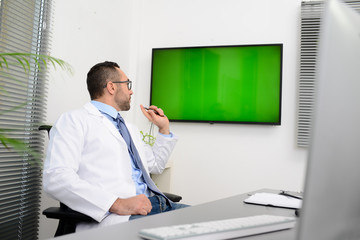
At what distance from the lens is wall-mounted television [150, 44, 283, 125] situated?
344 cm

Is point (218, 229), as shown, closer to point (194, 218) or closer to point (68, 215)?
point (194, 218)

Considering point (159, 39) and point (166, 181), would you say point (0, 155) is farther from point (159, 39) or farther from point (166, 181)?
point (159, 39)

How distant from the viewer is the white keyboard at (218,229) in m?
0.75

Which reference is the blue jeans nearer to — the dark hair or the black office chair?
the black office chair

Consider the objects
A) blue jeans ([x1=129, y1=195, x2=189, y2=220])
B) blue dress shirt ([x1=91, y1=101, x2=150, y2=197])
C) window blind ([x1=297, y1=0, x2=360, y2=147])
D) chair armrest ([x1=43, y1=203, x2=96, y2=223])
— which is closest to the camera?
chair armrest ([x1=43, y1=203, x2=96, y2=223])

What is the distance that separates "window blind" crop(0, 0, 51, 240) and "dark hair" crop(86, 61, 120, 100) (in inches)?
14.4

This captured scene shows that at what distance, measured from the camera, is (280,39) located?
3.51m

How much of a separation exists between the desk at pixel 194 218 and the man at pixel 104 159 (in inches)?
20.1

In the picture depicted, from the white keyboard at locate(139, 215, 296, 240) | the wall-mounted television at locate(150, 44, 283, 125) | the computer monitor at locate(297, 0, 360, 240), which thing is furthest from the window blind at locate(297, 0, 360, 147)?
the computer monitor at locate(297, 0, 360, 240)

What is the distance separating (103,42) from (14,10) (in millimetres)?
1208

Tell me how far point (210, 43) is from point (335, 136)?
3.39 meters

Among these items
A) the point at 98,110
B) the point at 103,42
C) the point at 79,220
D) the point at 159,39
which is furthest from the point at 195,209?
the point at 159,39

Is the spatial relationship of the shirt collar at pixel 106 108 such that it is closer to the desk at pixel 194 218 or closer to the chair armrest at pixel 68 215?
the chair armrest at pixel 68 215

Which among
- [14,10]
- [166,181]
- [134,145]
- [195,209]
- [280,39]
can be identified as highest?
[280,39]
